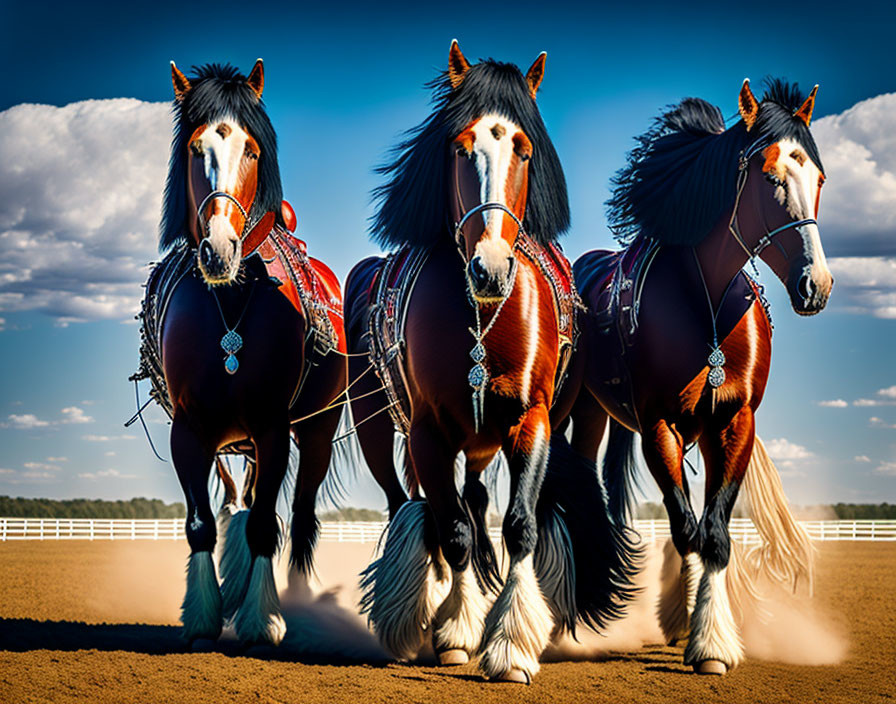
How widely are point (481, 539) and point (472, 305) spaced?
4.81 ft

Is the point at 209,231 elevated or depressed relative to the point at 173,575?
elevated

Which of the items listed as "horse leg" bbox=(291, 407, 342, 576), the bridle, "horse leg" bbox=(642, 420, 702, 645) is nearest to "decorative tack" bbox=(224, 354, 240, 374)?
"horse leg" bbox=(291, 407, 342, 576)

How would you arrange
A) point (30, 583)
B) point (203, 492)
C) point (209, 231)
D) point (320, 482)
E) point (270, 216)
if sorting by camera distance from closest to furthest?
point (209, 231), point (203, 492), point (270, 216), point (320, 482), point (30, 583)

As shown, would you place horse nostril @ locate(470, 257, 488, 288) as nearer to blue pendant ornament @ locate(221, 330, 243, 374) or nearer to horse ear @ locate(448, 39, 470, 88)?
horse ear @ locate(448, 39, 470, 88)

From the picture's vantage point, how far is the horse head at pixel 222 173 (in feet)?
18.7

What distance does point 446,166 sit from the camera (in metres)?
5.73

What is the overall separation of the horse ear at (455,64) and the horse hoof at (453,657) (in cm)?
336

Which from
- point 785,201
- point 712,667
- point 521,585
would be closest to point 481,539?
point 521,585

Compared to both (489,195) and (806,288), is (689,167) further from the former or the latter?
(489,195)

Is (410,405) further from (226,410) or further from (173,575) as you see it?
(173,575)

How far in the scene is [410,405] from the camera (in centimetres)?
618

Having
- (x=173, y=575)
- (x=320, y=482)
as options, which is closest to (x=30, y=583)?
(x=173, y=575)

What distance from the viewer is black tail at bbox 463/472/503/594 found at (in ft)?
19.1

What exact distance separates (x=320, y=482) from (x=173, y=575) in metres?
5.07
